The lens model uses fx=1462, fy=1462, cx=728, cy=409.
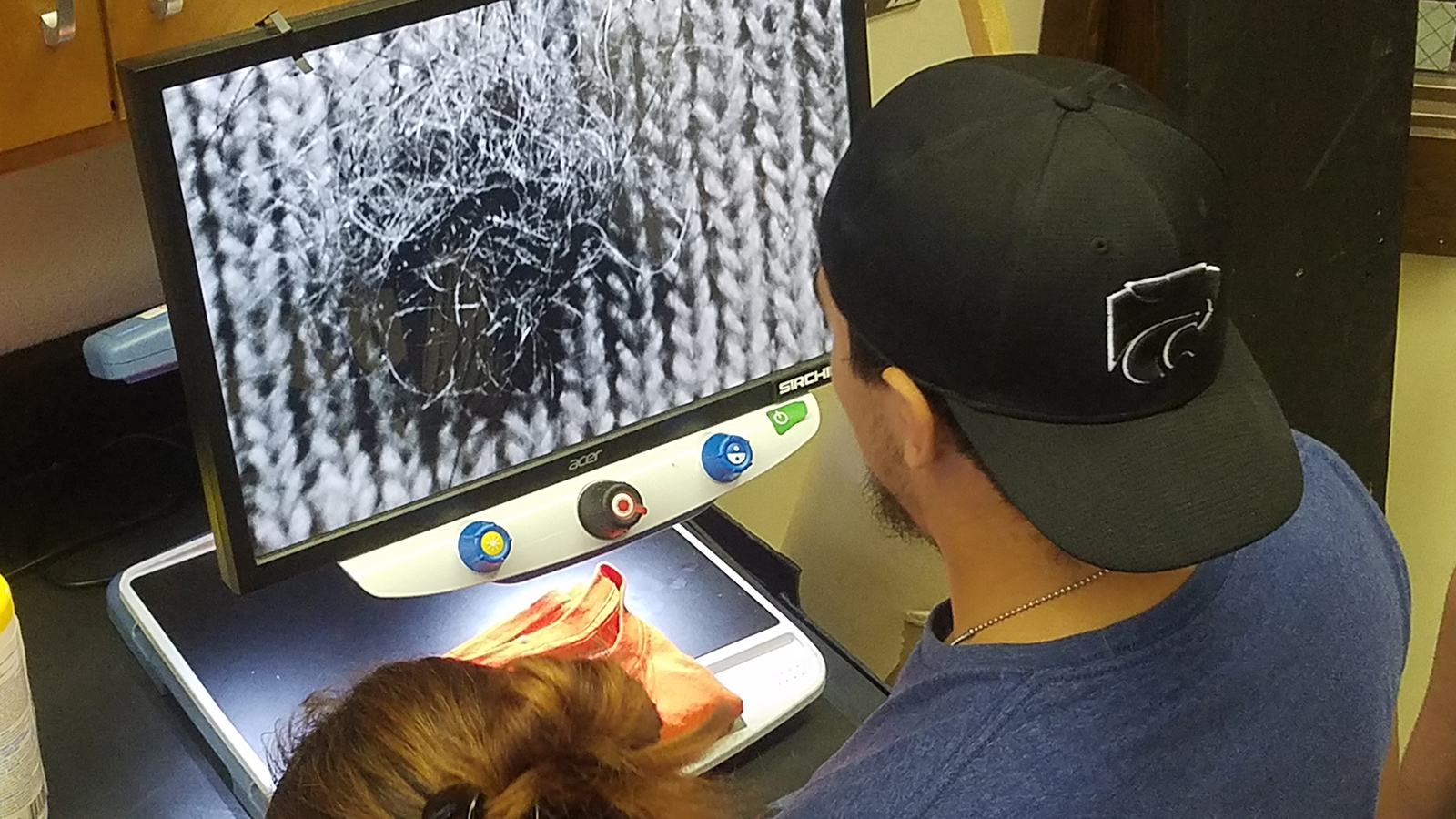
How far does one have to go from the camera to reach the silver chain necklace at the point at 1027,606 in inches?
32.3

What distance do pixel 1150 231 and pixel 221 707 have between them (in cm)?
70

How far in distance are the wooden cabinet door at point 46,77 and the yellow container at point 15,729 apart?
273 millimetres

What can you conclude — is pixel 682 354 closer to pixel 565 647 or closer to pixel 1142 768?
pixel 565 647

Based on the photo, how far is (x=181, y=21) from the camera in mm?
890

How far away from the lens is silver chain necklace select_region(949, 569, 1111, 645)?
0.82m

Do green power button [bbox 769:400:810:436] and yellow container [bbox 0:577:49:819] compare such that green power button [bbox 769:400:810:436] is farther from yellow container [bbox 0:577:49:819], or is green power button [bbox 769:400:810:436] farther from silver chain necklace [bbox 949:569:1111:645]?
yellow container [bbox 0:577:49:819]

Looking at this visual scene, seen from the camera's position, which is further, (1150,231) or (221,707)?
(221,707)

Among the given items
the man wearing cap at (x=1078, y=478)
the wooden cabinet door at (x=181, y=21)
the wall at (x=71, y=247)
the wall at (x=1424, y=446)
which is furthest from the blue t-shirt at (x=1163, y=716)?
the wall at (x=1424, y=446)

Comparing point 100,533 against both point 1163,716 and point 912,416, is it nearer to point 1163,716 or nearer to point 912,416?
point 912,416

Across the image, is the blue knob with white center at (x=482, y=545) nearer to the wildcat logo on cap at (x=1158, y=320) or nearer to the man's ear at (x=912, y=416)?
the man's ear at (x=912, y=416)

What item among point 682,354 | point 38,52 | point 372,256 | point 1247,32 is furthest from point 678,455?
point 1247,32

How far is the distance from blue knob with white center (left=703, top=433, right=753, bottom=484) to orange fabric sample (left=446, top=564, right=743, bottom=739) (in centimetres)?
11

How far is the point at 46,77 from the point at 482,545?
0.40 metres

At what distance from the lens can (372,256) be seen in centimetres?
93
